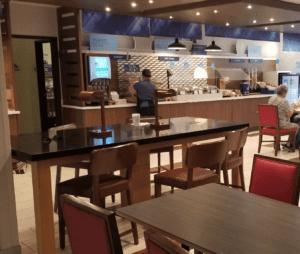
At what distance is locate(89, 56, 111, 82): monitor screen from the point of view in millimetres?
8094

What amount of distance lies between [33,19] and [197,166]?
18.5 feet

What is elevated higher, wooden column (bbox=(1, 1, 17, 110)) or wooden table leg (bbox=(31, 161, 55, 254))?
wooden column (bbox=(1, 1, 17, 110))

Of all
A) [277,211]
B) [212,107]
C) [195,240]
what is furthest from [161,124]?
[212,107]

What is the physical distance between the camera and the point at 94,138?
3.80 m

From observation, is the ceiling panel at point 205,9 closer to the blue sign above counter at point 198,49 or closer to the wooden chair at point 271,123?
the blue sign above counter at point 198,49

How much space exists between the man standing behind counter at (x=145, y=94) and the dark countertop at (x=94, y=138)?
3.13 metres

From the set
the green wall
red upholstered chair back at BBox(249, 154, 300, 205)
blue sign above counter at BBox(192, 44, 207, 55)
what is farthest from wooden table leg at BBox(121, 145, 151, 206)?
blue sign above counter at BBox(192, 44, 207, 55)

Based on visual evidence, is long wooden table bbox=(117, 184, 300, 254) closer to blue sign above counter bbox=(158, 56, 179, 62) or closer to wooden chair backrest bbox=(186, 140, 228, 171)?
wooden chair backrest bbox=(186, 140, 228, 171)

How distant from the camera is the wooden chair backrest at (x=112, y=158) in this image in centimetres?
318

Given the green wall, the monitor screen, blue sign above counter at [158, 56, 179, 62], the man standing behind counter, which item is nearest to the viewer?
the man standing behind counter

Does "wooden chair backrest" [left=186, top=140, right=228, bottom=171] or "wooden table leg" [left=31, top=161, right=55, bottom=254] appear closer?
"wooden table leg" [left=31, top=161, right=55, bottom=254]

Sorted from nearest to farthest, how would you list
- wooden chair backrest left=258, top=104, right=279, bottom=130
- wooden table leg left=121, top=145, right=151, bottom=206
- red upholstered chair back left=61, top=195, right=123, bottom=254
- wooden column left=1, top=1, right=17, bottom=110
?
1. red upholstered chair back left=61, top=195, right=123, bottom=254
2. wooden table leg left=121, top=145, right=151, bottom=206
3. wooden column left=1, top=1, right=17, bottom=110
4. wooden chair backrest left=258, top=104, right=279, bottom=130

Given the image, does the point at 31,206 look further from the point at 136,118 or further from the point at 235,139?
the point at 235,139

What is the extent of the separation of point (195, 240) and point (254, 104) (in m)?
9.52
